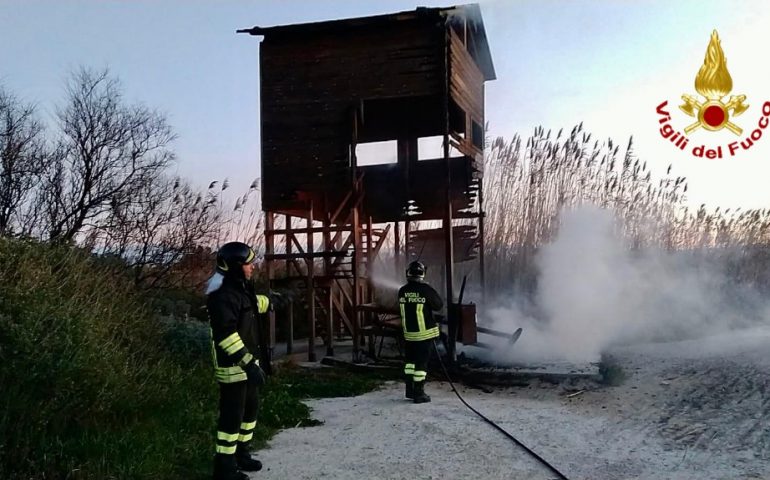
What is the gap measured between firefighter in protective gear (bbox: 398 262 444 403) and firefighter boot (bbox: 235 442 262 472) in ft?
12.1

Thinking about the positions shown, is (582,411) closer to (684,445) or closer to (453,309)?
(684,445)

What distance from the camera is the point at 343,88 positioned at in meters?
15.1

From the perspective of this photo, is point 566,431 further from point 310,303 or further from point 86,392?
point 310,303

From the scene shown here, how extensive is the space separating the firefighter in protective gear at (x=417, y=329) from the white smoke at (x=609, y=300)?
12.3 feet

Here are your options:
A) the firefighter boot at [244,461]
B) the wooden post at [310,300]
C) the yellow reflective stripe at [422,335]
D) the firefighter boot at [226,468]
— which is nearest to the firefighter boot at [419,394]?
the yellow reflective stripe at [422,335]

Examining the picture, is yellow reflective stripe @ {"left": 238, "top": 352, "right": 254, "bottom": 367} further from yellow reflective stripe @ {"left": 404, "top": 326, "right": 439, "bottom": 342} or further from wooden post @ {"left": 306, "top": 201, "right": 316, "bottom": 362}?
wooden post @ {"left": 306, "top": 201, "right": 316, "bottom": 362}

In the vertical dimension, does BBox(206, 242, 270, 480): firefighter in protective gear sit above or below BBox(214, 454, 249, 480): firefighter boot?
above

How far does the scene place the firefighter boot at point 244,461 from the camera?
6.30 m

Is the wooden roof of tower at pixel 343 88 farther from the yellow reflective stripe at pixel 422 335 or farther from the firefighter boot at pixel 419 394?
the firefighter boot at pixel 419 394

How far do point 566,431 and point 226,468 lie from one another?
4.03 m

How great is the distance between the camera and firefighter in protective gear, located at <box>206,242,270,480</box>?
19.0ft

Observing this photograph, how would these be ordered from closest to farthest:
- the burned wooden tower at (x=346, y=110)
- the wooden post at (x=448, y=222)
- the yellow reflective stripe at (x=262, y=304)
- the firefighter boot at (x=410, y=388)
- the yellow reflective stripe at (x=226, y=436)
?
the yellow reflective stripe at (x=226, y=436) < the yellow reflective stripe at (x=262, y=304) < the firefighter boot at (x=410, y=388) < the wooden post at (x=448, y=222) < the burned wooden tower at (x=346, y=110)

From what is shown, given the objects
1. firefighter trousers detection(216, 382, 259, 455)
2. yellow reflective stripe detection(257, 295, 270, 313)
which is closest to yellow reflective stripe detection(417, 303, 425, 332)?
yellow reflective stripe detection(257, 295, 270, 313)

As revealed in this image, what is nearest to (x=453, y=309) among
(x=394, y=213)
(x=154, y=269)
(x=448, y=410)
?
(x=448, y=410)
